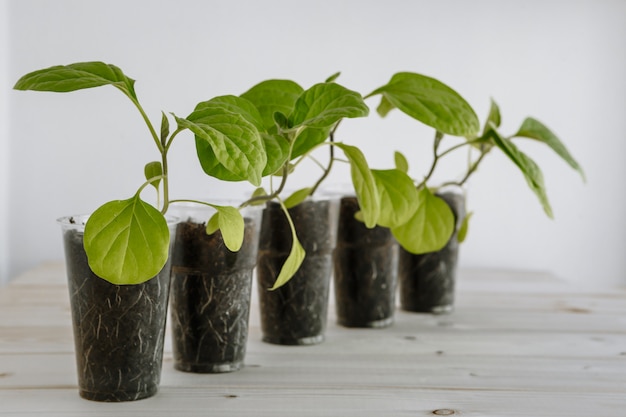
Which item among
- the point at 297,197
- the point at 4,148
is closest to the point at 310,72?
the point at 4,148

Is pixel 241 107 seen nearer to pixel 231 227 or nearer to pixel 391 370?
pixel 231 227

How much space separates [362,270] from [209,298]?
12.9 inches

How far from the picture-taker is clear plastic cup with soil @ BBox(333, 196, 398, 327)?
1148 millimetres

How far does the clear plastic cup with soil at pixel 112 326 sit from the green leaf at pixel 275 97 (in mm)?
234

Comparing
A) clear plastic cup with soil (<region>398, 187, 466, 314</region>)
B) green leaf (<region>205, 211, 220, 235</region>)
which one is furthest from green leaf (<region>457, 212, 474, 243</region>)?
green leaf (<region>205, 211, 220, 235</region>)

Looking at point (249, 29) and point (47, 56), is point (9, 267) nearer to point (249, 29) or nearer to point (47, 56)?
point (47, 56)

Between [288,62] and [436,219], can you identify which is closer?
[436,219]

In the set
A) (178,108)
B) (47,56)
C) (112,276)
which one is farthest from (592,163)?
(112,276)

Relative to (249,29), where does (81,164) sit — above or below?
below

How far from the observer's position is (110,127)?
6.13 ft

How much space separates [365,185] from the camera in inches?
34.0

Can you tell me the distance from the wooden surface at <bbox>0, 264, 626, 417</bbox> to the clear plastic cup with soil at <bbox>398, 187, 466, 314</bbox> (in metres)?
0.03

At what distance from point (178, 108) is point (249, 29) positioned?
0.24 meters

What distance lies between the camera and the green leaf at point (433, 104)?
91 cm
